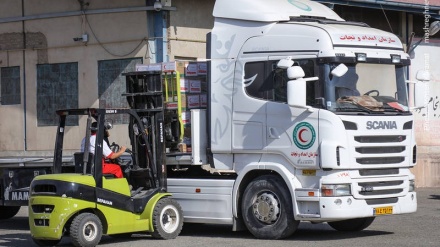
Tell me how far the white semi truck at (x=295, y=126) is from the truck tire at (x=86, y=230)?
216cm

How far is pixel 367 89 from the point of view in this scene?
1534 centimetres

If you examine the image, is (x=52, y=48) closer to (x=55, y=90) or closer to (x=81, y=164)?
(x=55, y=90)

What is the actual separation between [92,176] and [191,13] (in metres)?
10.0

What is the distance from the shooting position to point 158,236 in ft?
51.5

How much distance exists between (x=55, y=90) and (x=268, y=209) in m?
11.6

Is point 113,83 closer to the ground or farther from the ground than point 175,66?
farther from the ground

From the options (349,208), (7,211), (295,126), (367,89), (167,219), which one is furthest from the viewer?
(7,211)

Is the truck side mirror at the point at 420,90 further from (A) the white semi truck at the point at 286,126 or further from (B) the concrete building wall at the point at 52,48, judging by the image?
(B) the concrete building wall at the point at 52,48

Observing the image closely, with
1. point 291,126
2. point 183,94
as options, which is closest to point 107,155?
point 183,94

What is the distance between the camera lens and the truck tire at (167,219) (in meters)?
15.6

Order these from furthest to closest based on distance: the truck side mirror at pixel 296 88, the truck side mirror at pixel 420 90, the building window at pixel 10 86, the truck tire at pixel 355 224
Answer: the building window at pixel 10 86
the truck tire at pixel 355 224
the truck side mirror at pixel 420 90
the truck side mirror at pixel 296 88

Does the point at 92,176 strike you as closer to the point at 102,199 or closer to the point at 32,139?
the point at 102,199

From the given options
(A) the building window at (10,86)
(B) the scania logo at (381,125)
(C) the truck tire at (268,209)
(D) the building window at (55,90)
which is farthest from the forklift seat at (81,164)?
(A) the building window at (10,86)

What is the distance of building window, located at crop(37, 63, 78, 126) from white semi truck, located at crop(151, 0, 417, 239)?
9.04m
